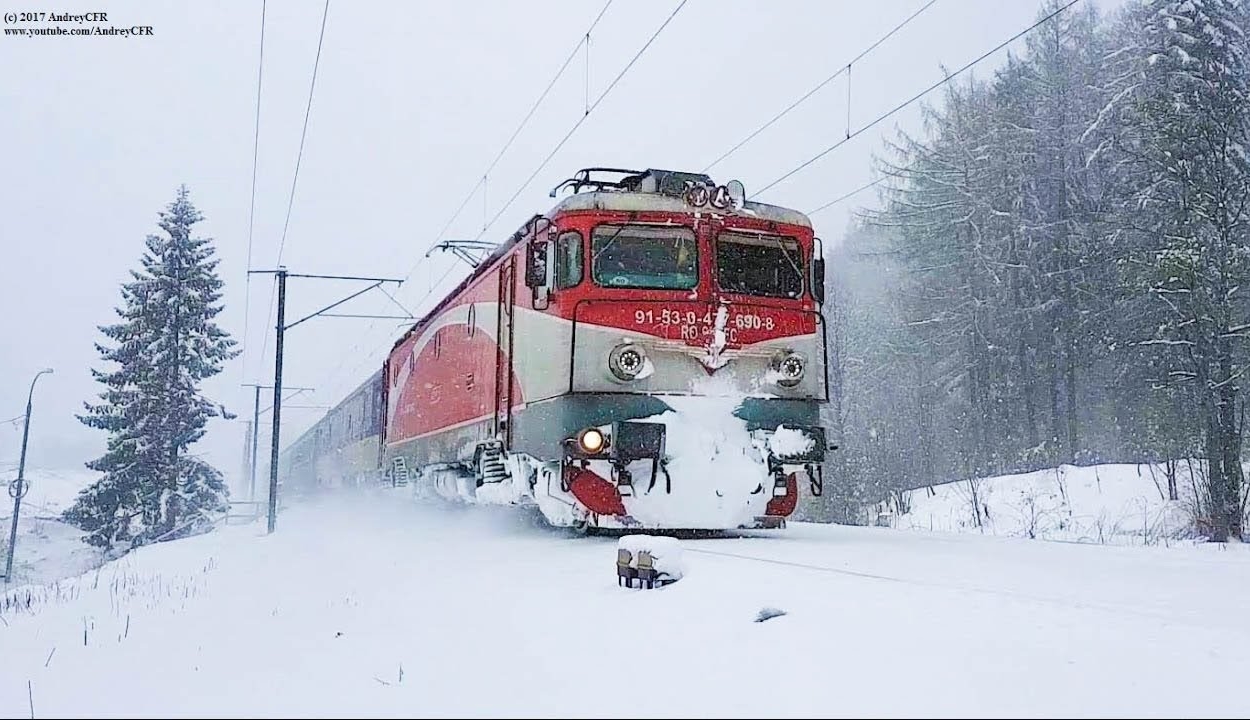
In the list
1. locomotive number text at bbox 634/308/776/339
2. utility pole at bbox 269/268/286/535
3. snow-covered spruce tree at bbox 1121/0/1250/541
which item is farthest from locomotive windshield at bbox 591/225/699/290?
utility pole at bbox 269/268/286/535

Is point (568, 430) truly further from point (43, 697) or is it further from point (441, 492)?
point (441, 492)

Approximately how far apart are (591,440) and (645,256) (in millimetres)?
1931

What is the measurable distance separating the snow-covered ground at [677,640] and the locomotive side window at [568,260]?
2691 millimetres

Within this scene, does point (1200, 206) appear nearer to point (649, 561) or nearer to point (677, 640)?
point (649, 561)

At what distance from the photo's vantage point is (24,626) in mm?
7305

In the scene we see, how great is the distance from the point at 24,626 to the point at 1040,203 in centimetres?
2673

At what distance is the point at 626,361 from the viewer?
928 centimetres

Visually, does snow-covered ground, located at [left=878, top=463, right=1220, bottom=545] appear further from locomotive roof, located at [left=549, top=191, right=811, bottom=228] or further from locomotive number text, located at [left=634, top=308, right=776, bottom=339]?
locomotive roof, located at [left=549, top=191, right=811, bottom=228]

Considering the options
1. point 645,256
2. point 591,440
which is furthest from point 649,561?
point 645,256

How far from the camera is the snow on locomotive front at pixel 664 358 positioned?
923cm

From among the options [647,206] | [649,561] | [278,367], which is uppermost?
[647,206]

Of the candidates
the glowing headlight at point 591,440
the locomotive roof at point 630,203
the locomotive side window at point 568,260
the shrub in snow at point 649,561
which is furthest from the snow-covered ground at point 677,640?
the locomotive roof at point 630,203

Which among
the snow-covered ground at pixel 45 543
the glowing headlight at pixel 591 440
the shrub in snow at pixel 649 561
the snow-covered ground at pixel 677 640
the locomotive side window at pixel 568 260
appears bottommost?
the snow-covered ground at pixel 45 543

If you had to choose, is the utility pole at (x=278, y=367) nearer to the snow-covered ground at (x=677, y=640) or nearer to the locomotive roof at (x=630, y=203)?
the locomotive roof at (x=630, y=203)
